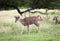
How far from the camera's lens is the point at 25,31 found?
7.91 feet

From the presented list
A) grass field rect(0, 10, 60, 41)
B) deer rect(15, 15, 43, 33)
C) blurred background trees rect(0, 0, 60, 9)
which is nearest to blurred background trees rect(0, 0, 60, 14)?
blurred background trees rect(0, 0, 60, 9)

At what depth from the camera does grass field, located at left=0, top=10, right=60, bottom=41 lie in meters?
2.26

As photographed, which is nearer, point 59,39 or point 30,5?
point 30,5

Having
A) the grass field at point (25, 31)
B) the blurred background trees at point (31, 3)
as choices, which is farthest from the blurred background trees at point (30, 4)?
the grass field at point (25, 31)

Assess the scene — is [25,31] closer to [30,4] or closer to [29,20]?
[29,20]

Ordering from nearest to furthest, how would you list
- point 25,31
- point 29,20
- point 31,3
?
point 31,3, point 25,31, point 29,20

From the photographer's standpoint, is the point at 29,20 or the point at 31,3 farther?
the point at 29,20

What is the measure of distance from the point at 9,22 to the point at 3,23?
7cm

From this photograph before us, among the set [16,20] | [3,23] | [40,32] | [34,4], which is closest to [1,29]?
[3,23]

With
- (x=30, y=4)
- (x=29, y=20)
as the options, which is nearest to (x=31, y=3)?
(x=30, y=4)

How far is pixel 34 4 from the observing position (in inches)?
72.1

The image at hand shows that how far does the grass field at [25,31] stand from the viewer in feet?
7.41

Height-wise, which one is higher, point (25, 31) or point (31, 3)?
point (31, 3)

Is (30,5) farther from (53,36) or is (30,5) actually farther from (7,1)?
(53,36)
